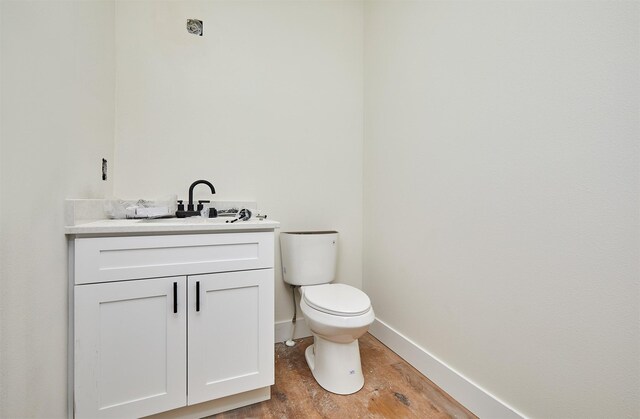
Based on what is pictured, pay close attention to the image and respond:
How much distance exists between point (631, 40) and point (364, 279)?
169cm

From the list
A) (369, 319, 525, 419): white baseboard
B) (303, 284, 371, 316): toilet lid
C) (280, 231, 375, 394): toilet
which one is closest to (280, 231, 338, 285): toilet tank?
(280, 231, 375, 394): toilet

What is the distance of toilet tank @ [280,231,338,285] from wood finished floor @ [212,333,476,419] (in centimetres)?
49

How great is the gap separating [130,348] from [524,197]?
1.56 metres

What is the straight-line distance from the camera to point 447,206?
1.32 m

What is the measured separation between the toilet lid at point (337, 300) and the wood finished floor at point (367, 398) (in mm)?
414

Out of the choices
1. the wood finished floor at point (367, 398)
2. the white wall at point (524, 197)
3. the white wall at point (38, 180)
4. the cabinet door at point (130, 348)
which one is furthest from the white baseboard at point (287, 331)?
the white wall at point (38, 180)

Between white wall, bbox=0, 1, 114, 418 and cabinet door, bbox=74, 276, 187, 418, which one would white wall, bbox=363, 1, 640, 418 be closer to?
cabinet door, bbox=74, 276, 187, 418

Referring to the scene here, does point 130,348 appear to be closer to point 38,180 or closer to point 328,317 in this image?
point 38,180

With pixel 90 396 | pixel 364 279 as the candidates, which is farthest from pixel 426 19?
pixel 90 396

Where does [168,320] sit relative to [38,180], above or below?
below

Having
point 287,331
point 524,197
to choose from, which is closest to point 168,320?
point 287,331

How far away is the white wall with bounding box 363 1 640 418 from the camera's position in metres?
0.78

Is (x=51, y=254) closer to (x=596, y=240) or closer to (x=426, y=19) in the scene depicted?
(x=596, y=240)

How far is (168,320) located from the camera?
1035mm
